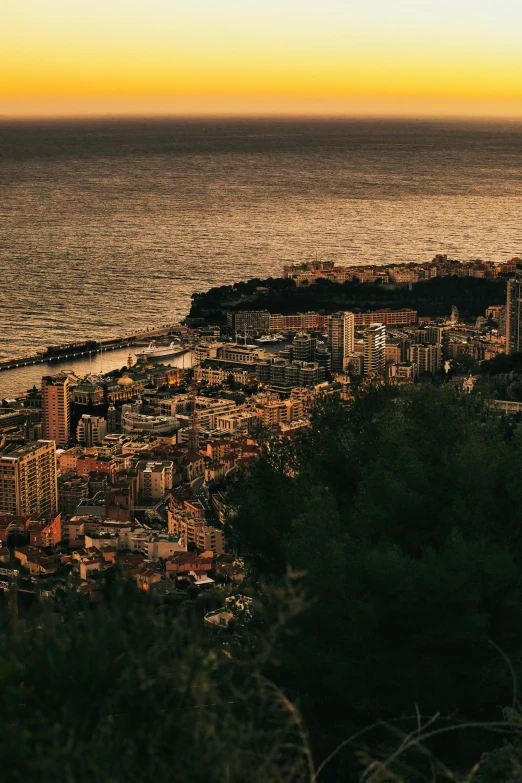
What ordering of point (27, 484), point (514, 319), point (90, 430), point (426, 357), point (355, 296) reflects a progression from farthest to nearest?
point (355, 296) < point (426, 357) < point (514, 319) < point (90, 430) < point (27, 484)

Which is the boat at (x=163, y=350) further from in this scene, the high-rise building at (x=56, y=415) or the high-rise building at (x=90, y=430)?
the high-rise building at (x=90, y=430)

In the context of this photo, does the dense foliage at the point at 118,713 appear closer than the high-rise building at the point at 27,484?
Yes

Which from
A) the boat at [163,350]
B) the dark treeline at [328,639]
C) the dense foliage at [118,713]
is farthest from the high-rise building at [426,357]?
the dense foliage at [118,713]

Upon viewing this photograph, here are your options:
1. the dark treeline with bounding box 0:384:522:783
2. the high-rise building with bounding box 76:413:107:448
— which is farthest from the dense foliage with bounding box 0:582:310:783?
the high-rise building with bounding box 76:413:107:448

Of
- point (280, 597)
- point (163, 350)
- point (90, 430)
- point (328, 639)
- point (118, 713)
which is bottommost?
point (90, 430)

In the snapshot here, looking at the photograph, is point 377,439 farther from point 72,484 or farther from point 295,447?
point 72,484

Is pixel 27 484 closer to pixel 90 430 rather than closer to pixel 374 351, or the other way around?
pixel 90 430

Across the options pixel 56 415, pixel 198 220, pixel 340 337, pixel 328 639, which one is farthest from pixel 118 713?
pixel 198 220
